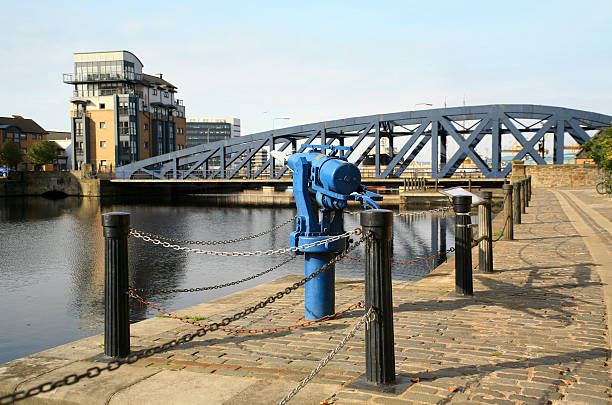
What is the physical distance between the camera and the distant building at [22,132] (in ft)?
309

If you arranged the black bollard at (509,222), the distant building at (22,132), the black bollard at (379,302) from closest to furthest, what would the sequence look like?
the black bollard at (379,302) → the black bollard at (509,222) → the distant building at (22,132)

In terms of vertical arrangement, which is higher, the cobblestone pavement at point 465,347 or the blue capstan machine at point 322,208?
the blue capstan machine at point 322,208

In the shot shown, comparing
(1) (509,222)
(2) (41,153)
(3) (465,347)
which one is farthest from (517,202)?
(2) (41,153)

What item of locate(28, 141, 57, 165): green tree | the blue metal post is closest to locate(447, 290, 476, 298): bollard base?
the blue metal post

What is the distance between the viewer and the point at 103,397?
4422 millimetres

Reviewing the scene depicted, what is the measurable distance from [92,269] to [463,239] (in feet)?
46.8

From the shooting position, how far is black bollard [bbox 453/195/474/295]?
7.54 meters

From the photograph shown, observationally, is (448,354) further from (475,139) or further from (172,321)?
(475,139)

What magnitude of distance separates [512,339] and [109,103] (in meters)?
84.0

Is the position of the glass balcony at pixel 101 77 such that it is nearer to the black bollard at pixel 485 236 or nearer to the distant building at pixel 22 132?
the distant building at pixel 22 132

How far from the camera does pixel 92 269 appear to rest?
18.2 metres

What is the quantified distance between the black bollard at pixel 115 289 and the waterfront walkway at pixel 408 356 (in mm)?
299

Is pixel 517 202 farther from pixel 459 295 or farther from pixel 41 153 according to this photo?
pixel 41 153

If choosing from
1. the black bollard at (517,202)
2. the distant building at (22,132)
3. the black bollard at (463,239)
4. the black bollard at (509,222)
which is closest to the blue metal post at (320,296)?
the black bollard at (463,239)
